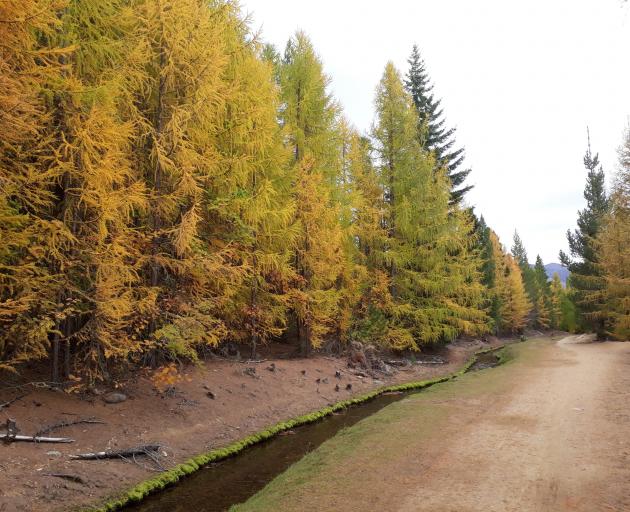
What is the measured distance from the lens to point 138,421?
907cm

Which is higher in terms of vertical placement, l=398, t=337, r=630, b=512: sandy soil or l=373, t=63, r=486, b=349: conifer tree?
l=373, t=63, r=486, b=349: conifer tree

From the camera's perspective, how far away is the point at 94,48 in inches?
364

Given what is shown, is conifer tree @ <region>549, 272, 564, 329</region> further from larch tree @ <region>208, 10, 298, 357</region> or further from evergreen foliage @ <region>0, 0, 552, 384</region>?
larch tree @ <region>208, 10, 298, 357</region>

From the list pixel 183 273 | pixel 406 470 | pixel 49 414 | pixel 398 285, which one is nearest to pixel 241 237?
pixel 183 273

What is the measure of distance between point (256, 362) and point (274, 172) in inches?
285

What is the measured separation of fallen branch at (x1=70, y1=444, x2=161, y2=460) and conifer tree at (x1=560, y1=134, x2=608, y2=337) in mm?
33373

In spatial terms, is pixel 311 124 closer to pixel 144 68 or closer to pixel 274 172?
pixel 274 172

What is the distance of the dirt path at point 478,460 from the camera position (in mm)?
5535

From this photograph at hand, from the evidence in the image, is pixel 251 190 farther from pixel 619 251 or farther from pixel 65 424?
pixel 619 251

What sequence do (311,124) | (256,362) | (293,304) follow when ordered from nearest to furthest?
1. (256,362)
2. (293,304)
3. (311,124)

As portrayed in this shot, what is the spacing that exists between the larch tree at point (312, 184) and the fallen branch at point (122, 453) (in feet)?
29.7

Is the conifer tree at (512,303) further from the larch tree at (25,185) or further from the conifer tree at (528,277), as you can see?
the larch tree at (25,185)

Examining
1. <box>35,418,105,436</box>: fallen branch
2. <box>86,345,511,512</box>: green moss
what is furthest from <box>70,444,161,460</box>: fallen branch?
<box>35,418,105,436</box>: fallen branch

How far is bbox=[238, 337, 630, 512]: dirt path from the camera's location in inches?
218
